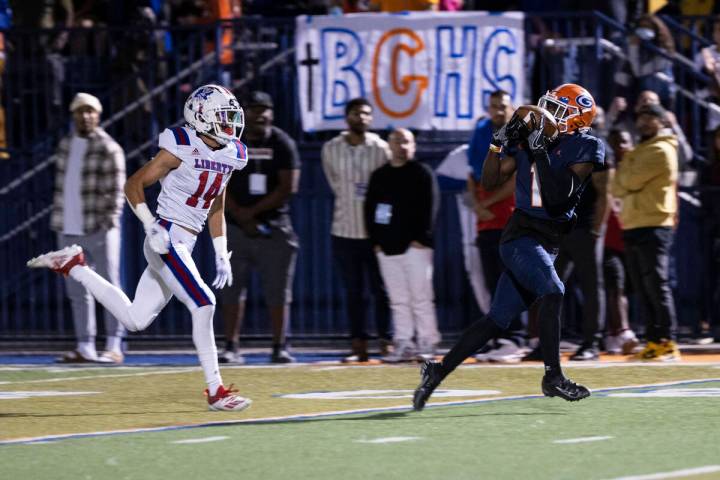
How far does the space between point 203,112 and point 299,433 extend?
219 cm

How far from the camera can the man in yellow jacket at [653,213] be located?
12.6 meters

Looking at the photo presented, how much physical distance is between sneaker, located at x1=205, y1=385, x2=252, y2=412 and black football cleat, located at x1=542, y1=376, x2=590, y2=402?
1.84 meters

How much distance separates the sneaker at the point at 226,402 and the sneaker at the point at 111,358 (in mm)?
3946

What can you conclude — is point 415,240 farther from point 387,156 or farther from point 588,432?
point 588,432

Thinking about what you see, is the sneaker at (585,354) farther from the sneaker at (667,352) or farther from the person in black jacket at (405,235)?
the person in black jacket at (405,235)

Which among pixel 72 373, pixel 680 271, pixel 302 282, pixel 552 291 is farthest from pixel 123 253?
pixel 552 291

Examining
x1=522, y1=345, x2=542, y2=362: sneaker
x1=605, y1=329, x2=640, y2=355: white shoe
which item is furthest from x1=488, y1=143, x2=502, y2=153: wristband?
x1=605, y1=329, x2=640, y2=355: white shoe

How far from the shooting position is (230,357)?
13.1 m

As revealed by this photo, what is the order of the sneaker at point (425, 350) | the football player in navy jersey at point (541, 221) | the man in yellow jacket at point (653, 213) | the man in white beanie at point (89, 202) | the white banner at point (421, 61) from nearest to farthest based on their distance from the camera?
1. the football player in navy jersey at point (541, 221)
2. the man in yellow jacket at point (653, 213)
3. the sneaker at point (425, 350)
4. the man in white beanie at point (89, 202)
5. the white banner at point (421, 61)

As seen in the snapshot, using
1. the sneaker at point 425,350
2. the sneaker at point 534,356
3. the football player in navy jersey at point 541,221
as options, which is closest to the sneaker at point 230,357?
the sneaker at point 425,350

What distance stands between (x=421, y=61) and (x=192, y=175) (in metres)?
5.31

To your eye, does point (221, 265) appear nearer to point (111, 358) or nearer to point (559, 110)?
point (559, 110)

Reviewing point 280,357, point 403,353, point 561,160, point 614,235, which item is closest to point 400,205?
point 403,353

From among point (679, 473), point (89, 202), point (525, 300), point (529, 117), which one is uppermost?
point (529, 117)
